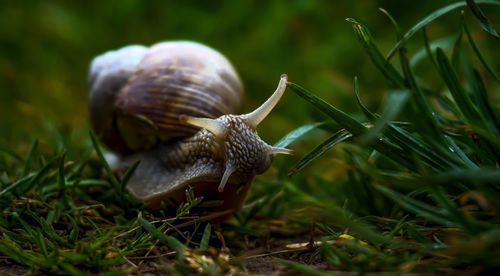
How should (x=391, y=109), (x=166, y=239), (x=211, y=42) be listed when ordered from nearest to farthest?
(x=391, y=109) < (x=166, y=239) < (x=211, y=42)

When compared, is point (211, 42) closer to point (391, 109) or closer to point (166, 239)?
point (166, 239)

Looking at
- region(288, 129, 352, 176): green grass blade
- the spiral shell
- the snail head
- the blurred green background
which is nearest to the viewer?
region(288, 129, 352, 176): green grass blade

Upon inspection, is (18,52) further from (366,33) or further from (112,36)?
(366,33)

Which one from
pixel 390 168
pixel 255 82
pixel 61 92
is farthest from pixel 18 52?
pixel 390 168

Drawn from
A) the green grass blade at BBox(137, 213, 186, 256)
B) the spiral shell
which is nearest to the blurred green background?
the spiral shell

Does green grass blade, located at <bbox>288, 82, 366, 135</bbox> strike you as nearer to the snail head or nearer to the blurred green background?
the snail head

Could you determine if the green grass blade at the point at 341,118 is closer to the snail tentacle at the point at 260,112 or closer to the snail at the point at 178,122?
the snail at the point at 178,122

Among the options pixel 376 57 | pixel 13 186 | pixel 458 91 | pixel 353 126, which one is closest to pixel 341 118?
pixel 353 126
